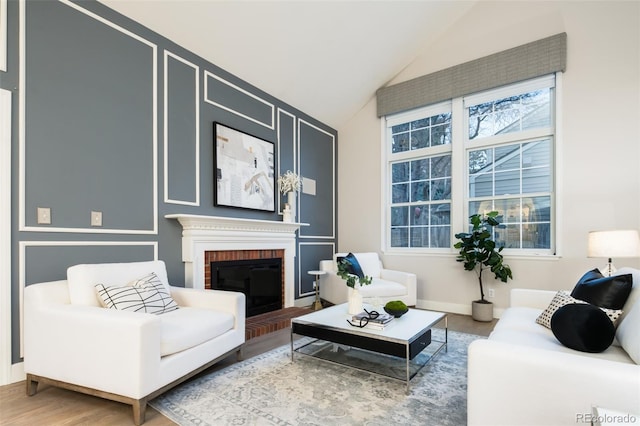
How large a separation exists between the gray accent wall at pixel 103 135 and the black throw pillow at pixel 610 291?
10.3 ft

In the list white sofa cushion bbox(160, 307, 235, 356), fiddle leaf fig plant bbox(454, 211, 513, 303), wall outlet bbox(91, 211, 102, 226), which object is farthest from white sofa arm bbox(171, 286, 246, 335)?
fiddle leaf fig plant bbox(454, 211, 513, 303)

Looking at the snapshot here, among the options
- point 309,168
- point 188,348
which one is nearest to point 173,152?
point 188,348

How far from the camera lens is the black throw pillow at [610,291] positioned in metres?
1.80

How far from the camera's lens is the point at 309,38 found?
3758 millimetres

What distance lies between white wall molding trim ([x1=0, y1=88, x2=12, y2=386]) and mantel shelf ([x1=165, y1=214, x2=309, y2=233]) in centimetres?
110

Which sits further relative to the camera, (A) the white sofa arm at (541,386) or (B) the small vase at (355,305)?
(B) the small vase at (355,305)

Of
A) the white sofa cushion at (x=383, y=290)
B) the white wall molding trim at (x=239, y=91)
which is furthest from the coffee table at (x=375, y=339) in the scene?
the white wall molding trim at (x=239, y=91)

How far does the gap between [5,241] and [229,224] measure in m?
1.71

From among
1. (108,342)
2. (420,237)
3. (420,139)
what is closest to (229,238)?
(108,342)

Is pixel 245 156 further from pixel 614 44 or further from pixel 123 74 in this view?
pixel 614 44

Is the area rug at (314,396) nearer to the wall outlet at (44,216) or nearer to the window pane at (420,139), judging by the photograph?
the wall outlet at (44,216)

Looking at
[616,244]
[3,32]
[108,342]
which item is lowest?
[108,342]

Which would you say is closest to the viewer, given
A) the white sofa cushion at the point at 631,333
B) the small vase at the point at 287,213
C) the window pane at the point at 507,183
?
the white sofa cushion at the point at 631,333

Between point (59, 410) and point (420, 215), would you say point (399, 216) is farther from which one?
point (59, 410)
